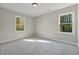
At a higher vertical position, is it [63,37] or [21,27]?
[21,27]

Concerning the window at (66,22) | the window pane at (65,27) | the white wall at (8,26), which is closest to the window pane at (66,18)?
the window at (66,22)

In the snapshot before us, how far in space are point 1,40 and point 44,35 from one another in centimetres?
371

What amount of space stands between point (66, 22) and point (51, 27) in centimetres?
147

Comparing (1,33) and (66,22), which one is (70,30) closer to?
(66,22)

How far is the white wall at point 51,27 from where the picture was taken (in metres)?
5.48

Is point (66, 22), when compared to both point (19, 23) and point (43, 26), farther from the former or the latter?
point (19, 23)

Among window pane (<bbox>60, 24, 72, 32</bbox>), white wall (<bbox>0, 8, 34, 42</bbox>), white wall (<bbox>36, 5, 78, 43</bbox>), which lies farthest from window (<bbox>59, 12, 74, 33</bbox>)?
white wall (<bbox>0, 8, 34, 42</bbox>)

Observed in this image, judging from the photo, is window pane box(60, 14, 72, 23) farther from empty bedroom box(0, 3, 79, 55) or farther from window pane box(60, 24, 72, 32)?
window pane box(60, 24, 72, 32)

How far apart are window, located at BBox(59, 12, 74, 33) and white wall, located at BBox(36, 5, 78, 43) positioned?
0.27 meters

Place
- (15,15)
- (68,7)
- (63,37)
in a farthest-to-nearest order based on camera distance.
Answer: (15,15)
(63,37)
(68,7)

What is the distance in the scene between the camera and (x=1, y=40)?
591 cm

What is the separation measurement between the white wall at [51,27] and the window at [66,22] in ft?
0.87

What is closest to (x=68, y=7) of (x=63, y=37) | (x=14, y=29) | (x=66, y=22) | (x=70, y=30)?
(x=66, y=22)

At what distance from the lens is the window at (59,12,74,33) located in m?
5.63
